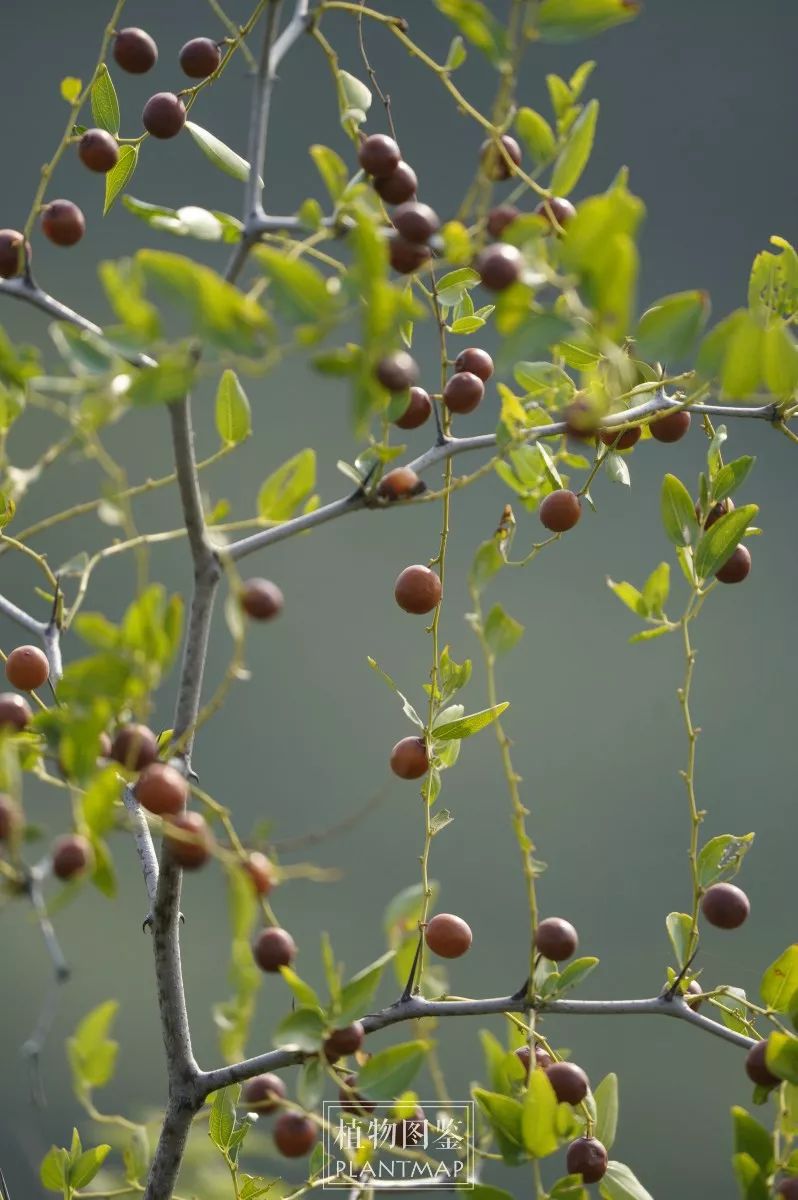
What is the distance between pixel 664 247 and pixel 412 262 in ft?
7.40

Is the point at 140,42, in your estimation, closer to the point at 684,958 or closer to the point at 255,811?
the point at 684,958

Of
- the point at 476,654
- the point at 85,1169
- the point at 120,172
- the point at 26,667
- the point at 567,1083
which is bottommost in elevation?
the point at 476,654

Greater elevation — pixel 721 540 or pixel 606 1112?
pixel 721 540

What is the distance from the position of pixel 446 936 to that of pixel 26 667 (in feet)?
0.78

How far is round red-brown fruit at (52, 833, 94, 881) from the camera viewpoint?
39 cm

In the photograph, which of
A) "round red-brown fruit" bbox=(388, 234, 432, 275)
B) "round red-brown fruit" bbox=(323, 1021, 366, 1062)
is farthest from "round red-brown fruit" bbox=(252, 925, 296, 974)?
"round red-brown fruit" bbox=(388, 234, 432, 275)

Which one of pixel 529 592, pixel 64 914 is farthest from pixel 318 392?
pixel 64 914

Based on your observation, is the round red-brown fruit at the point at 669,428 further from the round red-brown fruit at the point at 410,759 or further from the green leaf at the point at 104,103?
the green leaf at the point at 104,103

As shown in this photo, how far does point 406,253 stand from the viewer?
1.45 ft

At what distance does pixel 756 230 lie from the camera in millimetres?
2568

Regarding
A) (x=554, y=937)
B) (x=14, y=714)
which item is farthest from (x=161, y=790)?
(x=554, y=937)

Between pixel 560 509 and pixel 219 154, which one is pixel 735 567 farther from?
pixel 219 154

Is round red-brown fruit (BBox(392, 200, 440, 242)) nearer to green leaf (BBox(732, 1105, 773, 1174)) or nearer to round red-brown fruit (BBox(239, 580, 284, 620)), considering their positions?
round red-brown fruit (BBox(239, 580, 284, 620))

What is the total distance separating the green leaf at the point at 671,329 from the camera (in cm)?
44
